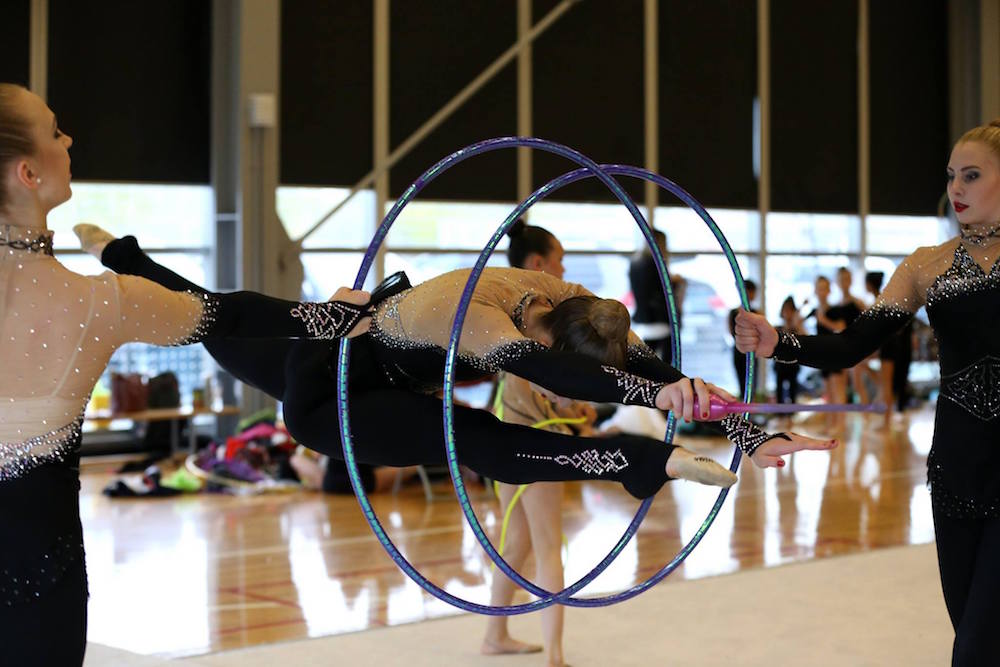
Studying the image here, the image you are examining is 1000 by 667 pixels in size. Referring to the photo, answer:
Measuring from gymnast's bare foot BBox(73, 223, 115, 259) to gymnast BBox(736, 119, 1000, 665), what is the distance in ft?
5.51

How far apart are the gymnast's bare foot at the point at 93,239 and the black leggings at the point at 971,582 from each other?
225cm

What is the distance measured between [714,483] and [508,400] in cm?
204

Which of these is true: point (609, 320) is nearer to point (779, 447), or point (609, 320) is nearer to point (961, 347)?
point (779, 447)

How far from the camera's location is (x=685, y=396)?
2.46 m

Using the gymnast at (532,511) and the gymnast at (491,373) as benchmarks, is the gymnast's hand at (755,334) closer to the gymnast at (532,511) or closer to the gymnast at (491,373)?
the gymnast at (491,373)

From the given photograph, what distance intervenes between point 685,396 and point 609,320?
542 millimetres

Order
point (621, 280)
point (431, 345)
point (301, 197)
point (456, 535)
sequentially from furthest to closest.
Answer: point (621, 280)
point (301, 197)
point (456, 535)
point (431, 345)

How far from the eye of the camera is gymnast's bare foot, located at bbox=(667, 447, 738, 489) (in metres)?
2.54

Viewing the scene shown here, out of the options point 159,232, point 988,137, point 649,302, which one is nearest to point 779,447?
point 988,137

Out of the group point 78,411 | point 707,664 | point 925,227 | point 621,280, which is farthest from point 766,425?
point 78,411

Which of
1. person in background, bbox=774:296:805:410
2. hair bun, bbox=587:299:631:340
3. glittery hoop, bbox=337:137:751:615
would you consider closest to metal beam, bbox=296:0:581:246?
person in background, bbox=774:296:805:410

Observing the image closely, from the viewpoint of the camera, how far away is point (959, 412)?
2965 millimetres

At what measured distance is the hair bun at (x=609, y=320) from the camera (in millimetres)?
2965

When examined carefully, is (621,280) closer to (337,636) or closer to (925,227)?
(925,227)
